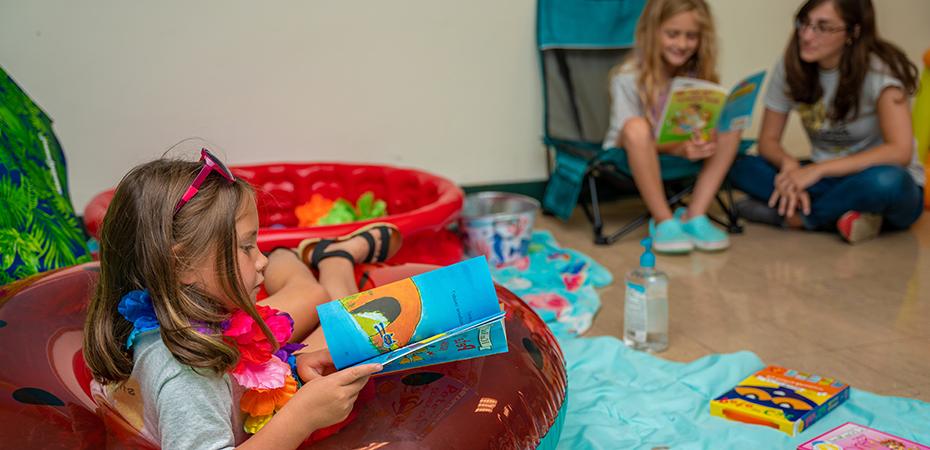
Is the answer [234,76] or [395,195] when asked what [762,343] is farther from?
[234,76]

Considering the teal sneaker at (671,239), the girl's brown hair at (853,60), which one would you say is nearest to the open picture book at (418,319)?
the teal sneaker at (671,239)

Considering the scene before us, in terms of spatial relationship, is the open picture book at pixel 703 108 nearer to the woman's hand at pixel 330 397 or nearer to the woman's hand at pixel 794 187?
the woman's hand at pixel 794 187

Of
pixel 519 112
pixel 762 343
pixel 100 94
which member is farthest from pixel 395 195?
pixel 762 343

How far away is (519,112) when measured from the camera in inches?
140

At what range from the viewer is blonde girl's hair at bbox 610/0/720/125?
301 cm

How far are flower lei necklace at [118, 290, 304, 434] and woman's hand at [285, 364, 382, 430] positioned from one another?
76mm

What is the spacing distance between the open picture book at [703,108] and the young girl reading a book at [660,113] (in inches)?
1.5

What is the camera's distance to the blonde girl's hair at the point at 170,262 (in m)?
1.09

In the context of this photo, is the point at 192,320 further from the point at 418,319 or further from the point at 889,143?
the point at 889,143

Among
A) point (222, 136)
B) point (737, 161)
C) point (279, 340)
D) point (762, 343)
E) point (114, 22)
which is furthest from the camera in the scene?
point (737, 161)

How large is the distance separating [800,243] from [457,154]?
4.52 feet

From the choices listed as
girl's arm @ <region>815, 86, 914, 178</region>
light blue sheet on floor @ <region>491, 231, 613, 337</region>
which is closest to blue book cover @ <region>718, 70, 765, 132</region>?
girl's arm @ <region>815, 86, 914, 178</region>

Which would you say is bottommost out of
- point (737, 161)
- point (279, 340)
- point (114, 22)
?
point (737, 161)

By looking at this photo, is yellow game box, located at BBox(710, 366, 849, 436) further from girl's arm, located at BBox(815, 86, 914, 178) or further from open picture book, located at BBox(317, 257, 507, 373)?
girl's arm, located at BBox(815, 86, 914, 178)
